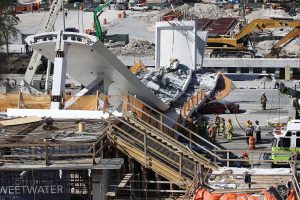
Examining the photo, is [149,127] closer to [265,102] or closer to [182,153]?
[182,153]

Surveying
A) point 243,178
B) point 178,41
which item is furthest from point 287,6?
point 243,178

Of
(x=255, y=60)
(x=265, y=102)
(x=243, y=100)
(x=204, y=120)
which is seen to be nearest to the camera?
(x=204, y=120)

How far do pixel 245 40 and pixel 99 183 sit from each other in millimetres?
51593

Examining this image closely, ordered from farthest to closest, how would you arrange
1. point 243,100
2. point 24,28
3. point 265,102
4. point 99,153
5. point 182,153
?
point 24,28 < point 243,100 < point 265,102 < point 182,153 < point 99,153

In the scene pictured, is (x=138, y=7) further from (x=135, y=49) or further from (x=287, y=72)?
(x=287, y=72)

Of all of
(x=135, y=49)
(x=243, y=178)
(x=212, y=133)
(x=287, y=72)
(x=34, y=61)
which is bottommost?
(x=135, y=49)

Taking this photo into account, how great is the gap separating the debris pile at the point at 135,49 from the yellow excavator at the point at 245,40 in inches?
190

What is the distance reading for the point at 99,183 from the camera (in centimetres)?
2222

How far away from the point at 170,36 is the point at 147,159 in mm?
25361

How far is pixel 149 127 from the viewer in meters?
26.1

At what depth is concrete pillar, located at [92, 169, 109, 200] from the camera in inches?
872

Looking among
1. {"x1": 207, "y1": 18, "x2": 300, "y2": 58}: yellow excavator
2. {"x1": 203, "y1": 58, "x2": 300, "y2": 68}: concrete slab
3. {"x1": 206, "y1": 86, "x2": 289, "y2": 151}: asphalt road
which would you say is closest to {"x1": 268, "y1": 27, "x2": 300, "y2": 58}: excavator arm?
{"x1": 207, "y1": 18, "x2": 300, "y2": 58}: yellow excavator

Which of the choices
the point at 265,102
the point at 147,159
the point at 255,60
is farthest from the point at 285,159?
the point at 255,60

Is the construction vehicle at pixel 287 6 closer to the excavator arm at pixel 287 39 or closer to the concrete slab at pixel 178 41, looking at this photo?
the excavator arm at pixel 287 39
